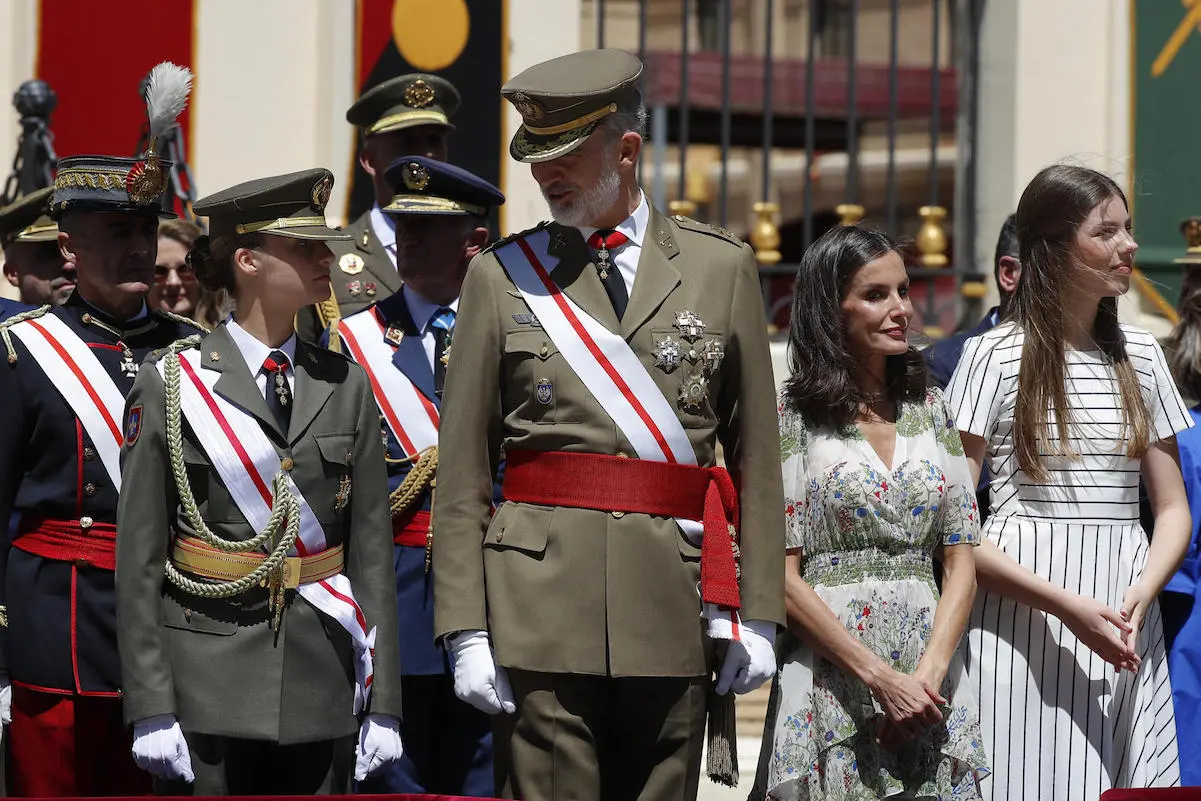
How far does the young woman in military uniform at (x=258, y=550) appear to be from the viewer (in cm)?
341

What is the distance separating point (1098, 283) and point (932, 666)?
3.19 ft

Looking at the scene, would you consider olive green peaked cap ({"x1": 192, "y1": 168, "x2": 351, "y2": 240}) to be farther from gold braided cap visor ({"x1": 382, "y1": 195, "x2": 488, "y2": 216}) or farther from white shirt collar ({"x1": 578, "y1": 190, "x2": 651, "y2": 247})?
gold braided cap visor ({"x1": 382, "y1": 195, "x2": 488, "y2": 216})

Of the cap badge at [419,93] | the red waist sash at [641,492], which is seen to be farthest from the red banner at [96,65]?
the red waist sash at [641,492]

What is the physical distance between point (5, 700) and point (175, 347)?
0.78 meters

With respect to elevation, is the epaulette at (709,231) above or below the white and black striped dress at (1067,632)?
above

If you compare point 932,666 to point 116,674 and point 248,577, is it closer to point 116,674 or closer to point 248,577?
point 248,577

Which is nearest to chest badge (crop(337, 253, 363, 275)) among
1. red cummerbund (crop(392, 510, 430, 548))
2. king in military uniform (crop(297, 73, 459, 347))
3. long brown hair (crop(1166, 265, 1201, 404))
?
king in military uniform (crop(297, 73, 459, 347))

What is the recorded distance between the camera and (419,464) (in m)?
4.24

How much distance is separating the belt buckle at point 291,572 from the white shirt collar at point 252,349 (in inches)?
14.2

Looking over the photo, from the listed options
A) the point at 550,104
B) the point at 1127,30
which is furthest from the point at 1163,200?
the point at 550,104

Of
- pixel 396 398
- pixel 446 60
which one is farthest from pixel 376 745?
pixel 446 60

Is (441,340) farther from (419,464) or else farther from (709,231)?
(709,231)

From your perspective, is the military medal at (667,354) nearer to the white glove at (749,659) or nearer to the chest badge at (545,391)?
the chest badge at (545,391)

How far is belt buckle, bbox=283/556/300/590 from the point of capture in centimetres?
347
